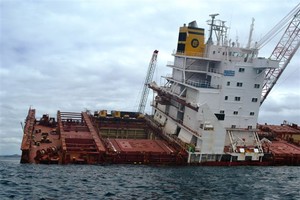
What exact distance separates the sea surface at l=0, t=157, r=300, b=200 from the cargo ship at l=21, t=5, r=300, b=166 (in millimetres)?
2158

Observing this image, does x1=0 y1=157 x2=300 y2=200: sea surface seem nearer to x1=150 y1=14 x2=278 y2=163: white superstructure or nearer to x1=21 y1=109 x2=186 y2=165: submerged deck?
x1=21 y1=109 x2=186 y2=165: submerged deck

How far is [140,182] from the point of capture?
34.8 meters

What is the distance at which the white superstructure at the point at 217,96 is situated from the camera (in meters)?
45.6

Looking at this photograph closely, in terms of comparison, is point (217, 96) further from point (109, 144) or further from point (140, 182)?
point (140, 182)

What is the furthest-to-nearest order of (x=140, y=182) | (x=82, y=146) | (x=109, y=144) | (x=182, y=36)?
(x=182, y=36), (x=109, y=144), (x=82, y=146), (x=140, y=182)

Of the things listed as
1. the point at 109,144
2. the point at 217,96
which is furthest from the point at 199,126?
the point at 109,144

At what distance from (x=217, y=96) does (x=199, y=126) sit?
4587 millimetres

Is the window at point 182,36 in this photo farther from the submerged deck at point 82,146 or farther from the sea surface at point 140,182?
the sea surface at point 140,182

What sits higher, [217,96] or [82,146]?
[217,96]

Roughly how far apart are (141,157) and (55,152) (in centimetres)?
926

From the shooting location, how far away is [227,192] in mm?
33562

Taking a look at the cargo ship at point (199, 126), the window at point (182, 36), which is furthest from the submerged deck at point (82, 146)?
the window at point (182, 36)

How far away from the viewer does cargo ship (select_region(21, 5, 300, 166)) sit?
142 feet

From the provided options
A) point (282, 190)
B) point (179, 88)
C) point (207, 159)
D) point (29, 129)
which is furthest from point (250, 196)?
point (29, 129)
